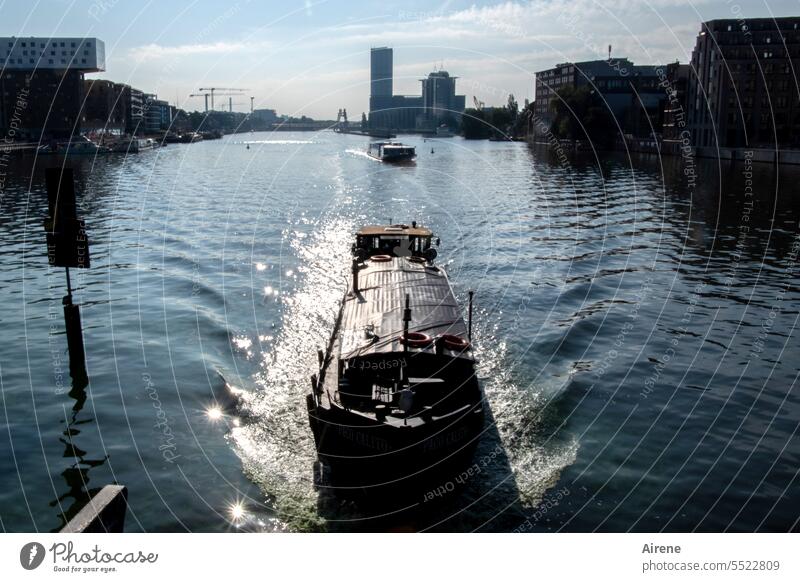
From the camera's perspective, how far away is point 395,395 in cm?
2139

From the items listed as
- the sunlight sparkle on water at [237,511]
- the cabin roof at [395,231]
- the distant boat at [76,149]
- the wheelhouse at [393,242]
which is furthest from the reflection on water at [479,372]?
the distant boat at [76,149]

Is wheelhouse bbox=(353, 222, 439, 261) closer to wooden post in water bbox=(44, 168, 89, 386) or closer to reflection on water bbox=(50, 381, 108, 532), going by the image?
wooden post in water bbox=(44, 168, 89, 386)

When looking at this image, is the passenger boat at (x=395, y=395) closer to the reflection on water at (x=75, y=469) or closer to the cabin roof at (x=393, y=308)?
the cabin roof at (x=393, y=308)

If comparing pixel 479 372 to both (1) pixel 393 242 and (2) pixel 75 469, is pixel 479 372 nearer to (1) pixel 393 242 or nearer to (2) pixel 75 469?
(1) pixel 393 242

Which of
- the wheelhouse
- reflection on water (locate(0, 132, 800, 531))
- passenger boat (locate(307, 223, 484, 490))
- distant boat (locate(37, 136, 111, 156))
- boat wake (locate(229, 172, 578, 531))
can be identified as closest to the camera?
passenger boat (locate(307, 223, 484, 490))

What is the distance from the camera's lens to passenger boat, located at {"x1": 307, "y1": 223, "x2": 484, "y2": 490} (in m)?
20.5

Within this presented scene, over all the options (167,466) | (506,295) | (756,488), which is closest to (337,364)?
(167,466)

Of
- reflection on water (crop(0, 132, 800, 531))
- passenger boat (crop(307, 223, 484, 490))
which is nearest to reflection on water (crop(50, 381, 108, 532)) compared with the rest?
reflection on water (crop(0, 132, 800, 531))

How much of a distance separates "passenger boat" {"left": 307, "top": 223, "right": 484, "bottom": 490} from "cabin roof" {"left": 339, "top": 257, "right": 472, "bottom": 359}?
0.15 feet

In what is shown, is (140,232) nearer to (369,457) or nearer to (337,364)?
(337,364)

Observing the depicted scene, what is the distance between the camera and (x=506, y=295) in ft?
144
